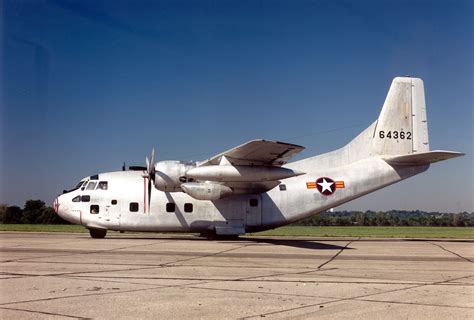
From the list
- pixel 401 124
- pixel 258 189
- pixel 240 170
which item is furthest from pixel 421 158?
pixel 240 170

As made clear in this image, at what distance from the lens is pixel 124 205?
23.2 meters

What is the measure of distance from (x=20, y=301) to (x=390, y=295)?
6.02 metres

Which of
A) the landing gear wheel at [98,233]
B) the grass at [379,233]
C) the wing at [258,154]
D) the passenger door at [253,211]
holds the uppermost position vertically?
the wing at [258,154]

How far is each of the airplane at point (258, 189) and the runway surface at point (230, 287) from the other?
27.3ft

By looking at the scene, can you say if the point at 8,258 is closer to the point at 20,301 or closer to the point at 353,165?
the point at 20,301

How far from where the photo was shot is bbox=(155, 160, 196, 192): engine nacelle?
2167 cm

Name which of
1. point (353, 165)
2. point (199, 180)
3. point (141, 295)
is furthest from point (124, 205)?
point (141, 295)

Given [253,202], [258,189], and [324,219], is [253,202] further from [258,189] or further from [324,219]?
[324,219]

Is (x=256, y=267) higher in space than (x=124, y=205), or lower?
lower

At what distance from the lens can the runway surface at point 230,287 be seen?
21.8ft

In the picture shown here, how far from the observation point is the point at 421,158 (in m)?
22.6

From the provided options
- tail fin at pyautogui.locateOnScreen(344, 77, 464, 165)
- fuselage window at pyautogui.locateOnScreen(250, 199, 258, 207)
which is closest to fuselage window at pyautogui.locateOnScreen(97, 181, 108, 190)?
fuselage window at pyautogui.locateOnScreen(250, 199, 258, 207)

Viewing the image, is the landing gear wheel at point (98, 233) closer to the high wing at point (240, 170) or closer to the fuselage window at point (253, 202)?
the high wing at point (240, 170)

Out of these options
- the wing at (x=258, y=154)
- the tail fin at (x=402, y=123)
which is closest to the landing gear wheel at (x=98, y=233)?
the wing at (x=258, y=154)
